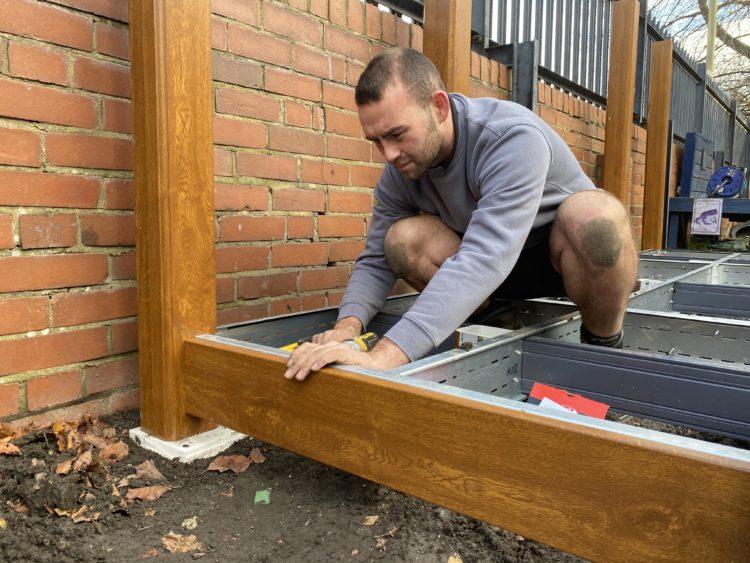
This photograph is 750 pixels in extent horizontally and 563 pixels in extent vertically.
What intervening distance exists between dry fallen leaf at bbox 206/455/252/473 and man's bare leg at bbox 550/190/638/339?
3.75 ft

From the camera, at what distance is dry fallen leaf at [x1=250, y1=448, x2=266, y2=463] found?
1.69 metres

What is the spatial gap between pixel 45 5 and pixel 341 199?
1.34 m

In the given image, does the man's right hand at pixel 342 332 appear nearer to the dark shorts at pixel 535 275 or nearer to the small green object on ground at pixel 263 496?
the small green object on ground at pixel 263 496

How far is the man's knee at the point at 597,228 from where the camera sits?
1702mm

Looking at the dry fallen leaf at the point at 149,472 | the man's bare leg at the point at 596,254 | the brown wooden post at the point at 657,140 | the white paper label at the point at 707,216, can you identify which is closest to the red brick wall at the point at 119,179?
the dry fallen leaf at the point at 149,472

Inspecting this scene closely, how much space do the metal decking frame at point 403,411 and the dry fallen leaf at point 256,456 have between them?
0.18 metres

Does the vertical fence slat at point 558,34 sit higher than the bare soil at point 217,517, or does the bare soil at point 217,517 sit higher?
the vertical fence slat at point 558,34

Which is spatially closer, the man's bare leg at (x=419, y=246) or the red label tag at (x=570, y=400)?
the red label tag at (x=570, y=400)

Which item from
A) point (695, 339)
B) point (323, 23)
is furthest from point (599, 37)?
point (695, 339)

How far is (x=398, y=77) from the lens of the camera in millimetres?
1620

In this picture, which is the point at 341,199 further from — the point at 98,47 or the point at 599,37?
the point at 599,37

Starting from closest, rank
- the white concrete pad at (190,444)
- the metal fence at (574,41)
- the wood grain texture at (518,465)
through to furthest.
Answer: the wood grain texture at (518,465)
the white concrete pad at (190,444)
the metal fence at (574,41)

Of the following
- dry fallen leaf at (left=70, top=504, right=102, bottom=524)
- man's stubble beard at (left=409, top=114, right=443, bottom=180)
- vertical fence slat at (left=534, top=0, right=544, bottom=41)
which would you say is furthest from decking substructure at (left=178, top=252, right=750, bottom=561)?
vertical fence slat at (left=534, top=0, right=544, bottom=41)

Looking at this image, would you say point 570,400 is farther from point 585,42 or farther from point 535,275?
point 585,42
